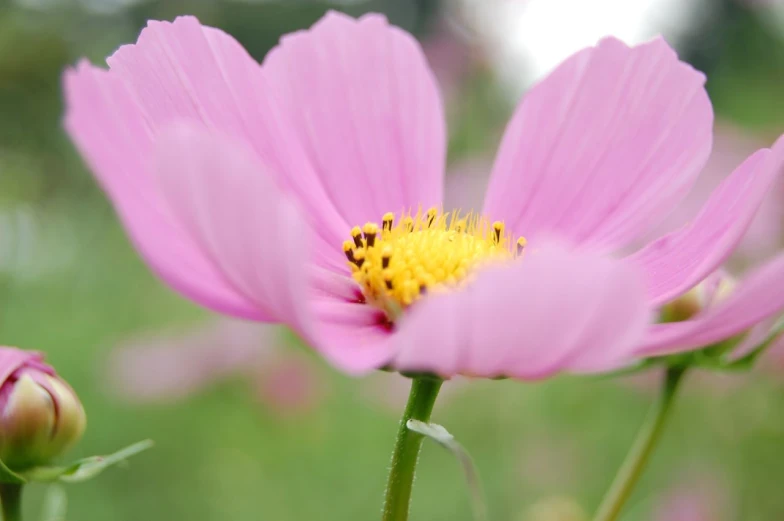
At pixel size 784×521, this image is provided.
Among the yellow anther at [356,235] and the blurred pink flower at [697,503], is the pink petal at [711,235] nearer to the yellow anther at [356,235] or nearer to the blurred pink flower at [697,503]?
the yellow anther at [356,235]

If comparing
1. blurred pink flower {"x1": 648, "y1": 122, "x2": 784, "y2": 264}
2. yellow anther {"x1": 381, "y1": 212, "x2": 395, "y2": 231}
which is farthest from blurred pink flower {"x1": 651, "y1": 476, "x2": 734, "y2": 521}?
yellow anther {"x1": 381, "y1": 212, "x2": 395, "y2": 231}

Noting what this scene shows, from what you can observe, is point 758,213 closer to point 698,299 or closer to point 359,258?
point 698,299

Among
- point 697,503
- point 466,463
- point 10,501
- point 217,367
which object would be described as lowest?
point 217,367

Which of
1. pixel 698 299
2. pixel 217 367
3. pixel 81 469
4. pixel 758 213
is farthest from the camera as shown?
pixel 217 367

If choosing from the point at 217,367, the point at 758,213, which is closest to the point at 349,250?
the point at 758,213

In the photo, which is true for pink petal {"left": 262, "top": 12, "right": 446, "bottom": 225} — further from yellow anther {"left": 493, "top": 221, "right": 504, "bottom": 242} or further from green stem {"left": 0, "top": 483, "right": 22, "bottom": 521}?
green stem {"left": 0, "top": 483, "right": 22, "bottom": 521}

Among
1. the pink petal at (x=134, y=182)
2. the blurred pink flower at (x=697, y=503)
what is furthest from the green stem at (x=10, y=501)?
the blurred pink flower at (x=697, y=503)

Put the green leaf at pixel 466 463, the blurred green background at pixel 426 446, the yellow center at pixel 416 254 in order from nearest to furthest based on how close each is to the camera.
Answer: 1. the green leaf at pixel 466 463
2. the yellow center at pixel 416 254
3. the blurred green background at pixel 426 446
